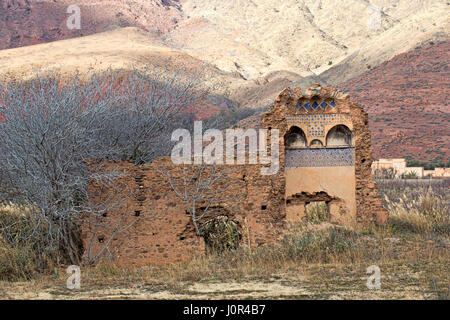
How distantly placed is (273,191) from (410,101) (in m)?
33.1

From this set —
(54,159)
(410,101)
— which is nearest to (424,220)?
(54,159)

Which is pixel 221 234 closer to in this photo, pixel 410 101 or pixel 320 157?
pixel 320 157

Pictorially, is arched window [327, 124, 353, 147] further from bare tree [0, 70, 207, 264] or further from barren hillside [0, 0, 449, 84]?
barren hillside [0, 0, 449, 84]

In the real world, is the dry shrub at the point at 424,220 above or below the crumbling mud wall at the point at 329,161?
below

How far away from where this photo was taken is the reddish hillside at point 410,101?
35.9m

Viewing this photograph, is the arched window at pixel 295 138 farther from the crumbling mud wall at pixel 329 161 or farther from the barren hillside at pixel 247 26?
the barren hillside at pixel 247 26

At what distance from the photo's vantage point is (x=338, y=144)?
1282 cm

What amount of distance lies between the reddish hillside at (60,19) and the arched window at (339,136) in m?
69.0

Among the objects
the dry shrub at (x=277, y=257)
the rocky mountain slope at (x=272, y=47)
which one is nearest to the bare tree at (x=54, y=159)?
the dry shrub at (x=277, y=257)

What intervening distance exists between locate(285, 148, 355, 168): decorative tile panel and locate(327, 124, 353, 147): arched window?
0.23 meters

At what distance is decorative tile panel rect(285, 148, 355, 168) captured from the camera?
12594mm

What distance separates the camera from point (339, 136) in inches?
507

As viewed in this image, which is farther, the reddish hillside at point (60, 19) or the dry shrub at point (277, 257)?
the reddish hillside at point (60, 19)

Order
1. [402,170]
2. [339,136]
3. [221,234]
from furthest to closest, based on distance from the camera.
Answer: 1. [402,170]
2. [339,136]
3. [221,234]
